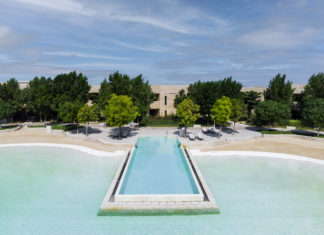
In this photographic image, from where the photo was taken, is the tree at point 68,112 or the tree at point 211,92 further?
the tree at point 211,92

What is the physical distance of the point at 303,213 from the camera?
11.2 m

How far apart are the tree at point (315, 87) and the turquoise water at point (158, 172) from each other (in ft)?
114

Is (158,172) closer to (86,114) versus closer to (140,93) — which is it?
(86,114)

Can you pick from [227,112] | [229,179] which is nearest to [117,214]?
[229,179]

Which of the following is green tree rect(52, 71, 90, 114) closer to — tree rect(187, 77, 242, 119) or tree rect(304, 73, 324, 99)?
tree rect(187, 77, 242, 119)

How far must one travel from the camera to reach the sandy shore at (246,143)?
73.2ft

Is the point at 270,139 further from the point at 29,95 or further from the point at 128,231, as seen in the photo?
the point at 29,95

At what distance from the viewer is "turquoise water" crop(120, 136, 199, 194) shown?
491 inches

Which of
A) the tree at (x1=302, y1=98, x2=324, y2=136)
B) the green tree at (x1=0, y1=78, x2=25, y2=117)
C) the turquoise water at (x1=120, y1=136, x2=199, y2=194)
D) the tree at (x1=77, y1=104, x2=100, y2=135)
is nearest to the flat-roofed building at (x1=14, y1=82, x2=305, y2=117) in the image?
the green tree at (x1=0, y1=78, x2=25, y2=117)

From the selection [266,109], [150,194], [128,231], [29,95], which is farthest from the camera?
[29,95]

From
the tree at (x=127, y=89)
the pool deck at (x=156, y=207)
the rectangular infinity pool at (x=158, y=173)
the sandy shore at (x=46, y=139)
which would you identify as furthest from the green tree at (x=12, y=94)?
the pool deck at (x=156, y=207)

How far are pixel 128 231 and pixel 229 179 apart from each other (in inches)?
359

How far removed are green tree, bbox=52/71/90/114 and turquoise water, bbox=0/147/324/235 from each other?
603 inches

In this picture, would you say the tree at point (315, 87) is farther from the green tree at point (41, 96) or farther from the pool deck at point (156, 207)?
the green tree at point (41, 96)
